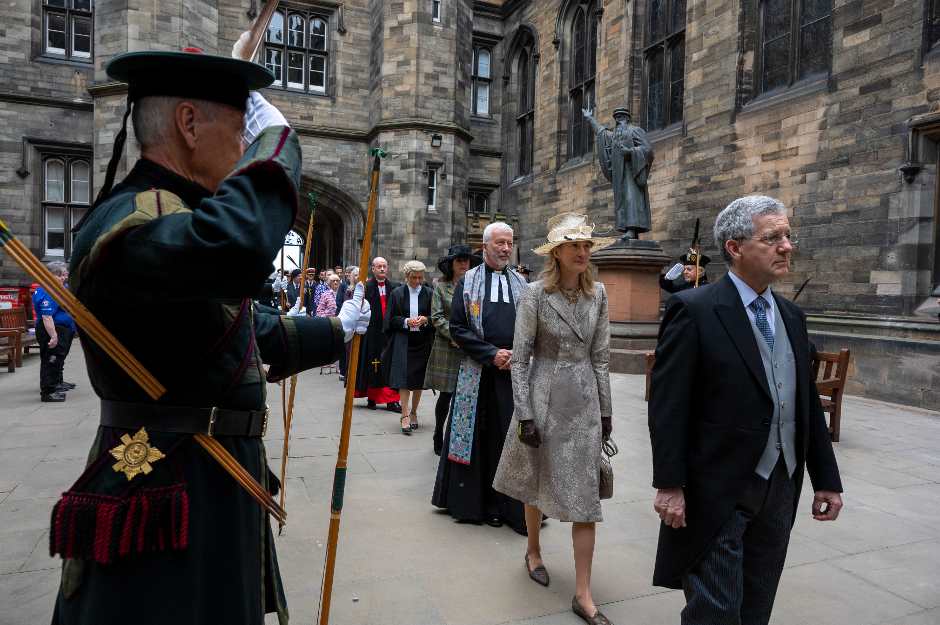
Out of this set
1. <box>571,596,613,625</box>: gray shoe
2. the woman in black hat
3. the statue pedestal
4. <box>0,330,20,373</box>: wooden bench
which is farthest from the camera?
the statue pedestal

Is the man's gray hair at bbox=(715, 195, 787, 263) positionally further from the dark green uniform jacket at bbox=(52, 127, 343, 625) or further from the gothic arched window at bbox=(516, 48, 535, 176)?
the gothic arched window at bbox=(516, 48, 535, 176)

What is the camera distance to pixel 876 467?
5.49 metres

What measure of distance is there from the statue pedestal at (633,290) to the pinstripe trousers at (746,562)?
8.77m

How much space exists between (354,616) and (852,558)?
284 centimetres

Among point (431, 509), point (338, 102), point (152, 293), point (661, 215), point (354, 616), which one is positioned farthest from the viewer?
point (338, 102)

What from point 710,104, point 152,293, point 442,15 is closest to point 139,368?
point 152,293

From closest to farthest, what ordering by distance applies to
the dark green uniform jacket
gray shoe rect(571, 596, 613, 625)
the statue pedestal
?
1. the dark green uniform jacket
2. gray shoe rect(571, 596, 613, 625)
3. the statue pedestal

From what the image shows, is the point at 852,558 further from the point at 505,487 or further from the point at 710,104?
the point at 710,104

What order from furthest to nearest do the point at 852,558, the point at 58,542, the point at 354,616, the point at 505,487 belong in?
the point at 852,558 < the point at 505,487 < the point at 354,616 < the point at 58,542

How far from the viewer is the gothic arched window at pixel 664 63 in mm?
14602

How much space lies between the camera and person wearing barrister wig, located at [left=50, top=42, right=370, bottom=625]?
123 centimetres

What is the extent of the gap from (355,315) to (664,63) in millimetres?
15027

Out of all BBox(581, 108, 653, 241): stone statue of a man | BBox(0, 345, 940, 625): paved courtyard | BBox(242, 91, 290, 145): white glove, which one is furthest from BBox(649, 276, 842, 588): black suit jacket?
BBox(581, 108, 653, 241): stone statue of a man

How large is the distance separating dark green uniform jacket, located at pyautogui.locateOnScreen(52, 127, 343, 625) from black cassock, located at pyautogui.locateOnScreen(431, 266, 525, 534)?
267cm
